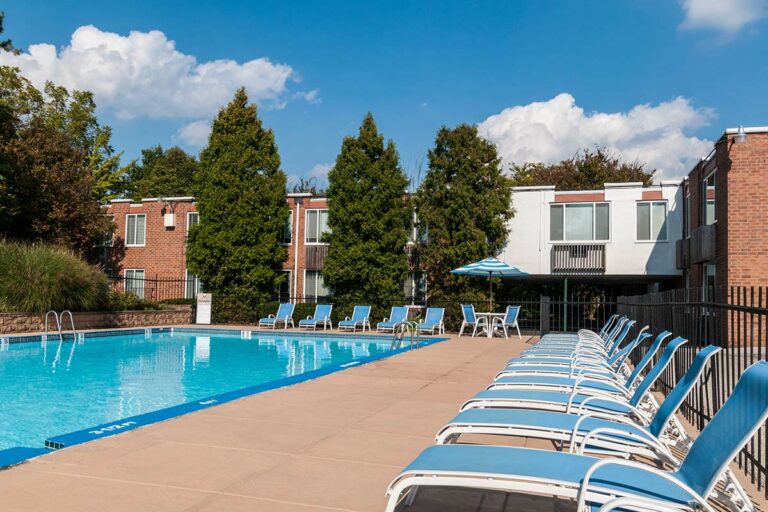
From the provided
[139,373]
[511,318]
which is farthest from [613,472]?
[511,318]

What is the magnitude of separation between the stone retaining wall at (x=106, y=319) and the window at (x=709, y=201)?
18.2 m

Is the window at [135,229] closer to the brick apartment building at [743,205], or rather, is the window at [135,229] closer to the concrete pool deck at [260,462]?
the brick apartment building at [743,205]

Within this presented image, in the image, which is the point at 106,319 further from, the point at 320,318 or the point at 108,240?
the point at 108,240

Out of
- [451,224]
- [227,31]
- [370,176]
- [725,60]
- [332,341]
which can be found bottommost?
[332,341]

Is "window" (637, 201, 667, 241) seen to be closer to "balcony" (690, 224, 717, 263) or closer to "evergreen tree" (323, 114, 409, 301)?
"balcony" (690, 224, 717, 263)

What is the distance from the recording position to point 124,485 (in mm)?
3990

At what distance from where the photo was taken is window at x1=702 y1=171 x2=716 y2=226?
1950 centimetres

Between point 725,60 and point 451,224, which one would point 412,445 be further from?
point 451,224

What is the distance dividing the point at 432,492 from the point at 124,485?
6.11 ft

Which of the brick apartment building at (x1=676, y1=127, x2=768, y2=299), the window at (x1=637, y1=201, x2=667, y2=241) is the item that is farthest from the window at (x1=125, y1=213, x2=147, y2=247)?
the brick apartment building at (x1=676, y1=127, x2=768, y2=299)

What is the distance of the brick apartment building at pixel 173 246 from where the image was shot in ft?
89.7

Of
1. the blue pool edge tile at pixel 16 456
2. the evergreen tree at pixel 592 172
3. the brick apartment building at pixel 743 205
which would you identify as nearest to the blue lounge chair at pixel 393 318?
the brick apartment building at pixel 743 205

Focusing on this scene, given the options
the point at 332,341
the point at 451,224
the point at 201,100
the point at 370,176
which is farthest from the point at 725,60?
the point at 201,100

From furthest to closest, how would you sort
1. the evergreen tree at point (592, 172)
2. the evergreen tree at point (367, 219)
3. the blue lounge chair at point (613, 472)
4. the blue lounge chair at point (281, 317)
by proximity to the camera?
the evergreen tree at point (592, 172) < the evergreen tree at point (367, 219) < the blue lounge chair at point (281, 317) < the blue lounge chair at point (613, 472)
